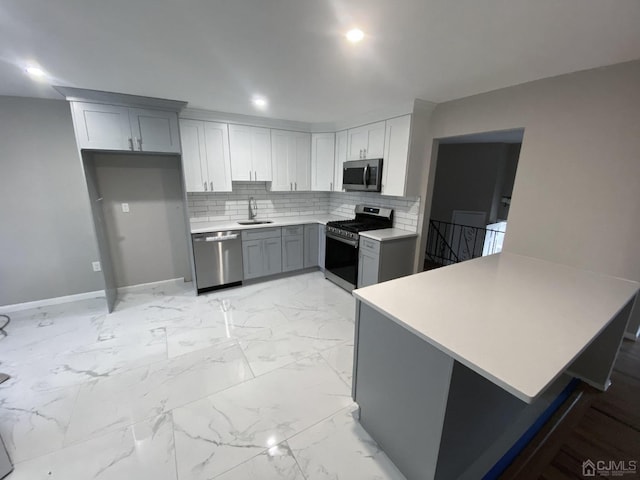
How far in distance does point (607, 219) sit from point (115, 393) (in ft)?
13.1

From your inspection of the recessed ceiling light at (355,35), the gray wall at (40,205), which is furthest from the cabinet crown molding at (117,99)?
the recessed ceiling light at (355,35)

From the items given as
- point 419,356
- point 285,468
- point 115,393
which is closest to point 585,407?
point 419,356

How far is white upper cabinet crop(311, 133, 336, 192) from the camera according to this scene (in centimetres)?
416

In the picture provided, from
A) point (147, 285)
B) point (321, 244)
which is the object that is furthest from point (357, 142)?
point (147, 285)

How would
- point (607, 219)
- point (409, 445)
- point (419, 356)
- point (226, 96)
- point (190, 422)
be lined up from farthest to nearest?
1. point (226, 96)
2. point (607, 219)
3. point (190, 422)
4. point (409, 445)
5. point (419, 356)

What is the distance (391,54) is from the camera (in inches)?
71.4

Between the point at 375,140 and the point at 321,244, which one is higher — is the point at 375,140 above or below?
above

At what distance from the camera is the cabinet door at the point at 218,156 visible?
348cm

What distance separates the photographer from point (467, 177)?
6.21 meters

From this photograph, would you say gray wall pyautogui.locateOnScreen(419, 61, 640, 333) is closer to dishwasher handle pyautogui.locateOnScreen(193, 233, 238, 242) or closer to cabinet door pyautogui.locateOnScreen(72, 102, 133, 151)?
dishwasher handle pyautogui.locateOnScreen(193, 233, 238, 242)

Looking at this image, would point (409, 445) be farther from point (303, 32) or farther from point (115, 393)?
point (303, 32)

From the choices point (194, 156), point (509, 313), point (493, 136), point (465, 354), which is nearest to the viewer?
point (465, 354)

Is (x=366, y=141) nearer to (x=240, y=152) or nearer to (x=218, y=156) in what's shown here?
(x=240, y=152)

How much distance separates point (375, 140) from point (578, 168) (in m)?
2.06
